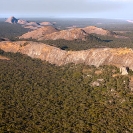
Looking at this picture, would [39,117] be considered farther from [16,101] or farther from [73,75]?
[73,75]

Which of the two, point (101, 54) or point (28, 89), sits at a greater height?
point (101, 54)

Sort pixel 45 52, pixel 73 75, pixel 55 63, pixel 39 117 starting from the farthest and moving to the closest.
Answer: pixel 45 52, pixel 55 63, pixel 73 75, pixel 39 117

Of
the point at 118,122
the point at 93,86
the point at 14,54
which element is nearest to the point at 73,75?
the point at 93,86

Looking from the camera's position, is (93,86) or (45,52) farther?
(45,52)

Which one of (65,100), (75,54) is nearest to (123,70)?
(65,100)

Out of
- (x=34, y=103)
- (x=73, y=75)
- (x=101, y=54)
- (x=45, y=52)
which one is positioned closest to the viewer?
(x=34, y=103)

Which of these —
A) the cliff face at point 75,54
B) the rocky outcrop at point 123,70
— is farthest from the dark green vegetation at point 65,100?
the cliff face at point 75,54

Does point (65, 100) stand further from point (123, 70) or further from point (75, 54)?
point (75, 54)
